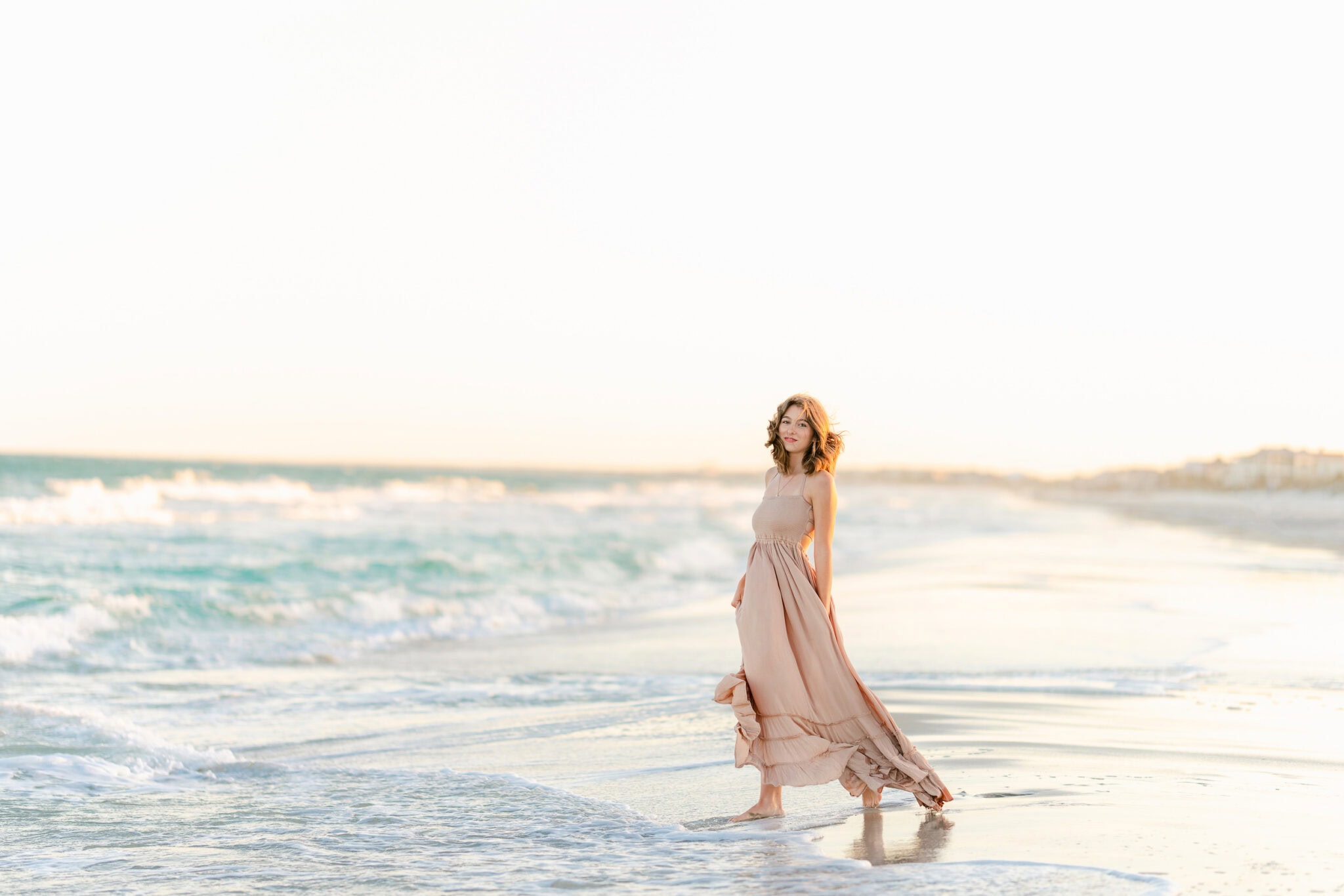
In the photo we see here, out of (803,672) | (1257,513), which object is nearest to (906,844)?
(803,672)

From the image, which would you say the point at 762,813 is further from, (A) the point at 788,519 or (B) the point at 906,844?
(A) the point at 788,519

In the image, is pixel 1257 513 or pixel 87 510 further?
pixel 1257 513

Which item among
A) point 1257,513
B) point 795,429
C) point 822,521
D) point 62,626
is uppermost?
point 795,429

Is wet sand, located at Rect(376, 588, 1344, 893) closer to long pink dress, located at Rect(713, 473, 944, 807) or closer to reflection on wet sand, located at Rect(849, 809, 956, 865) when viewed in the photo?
reflection on wet sand, located at Rect(849, 809, 956, 865)

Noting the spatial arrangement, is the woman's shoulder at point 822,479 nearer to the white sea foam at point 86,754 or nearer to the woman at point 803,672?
the woman at point 803,672

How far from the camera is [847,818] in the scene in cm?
504

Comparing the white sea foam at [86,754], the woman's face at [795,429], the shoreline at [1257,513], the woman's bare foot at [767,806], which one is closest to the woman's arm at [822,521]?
the woman's face at [795,429]

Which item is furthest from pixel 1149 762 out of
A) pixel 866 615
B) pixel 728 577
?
pixel 728 577

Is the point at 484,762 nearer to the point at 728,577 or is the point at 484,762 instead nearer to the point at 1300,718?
the point at 1300,718

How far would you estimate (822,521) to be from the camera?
16.9 feet

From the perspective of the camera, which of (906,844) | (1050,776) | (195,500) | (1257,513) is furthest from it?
(1257,513)

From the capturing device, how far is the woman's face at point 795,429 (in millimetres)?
5215

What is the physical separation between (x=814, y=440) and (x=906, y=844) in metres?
1.73

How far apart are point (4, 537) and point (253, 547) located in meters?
3.87
